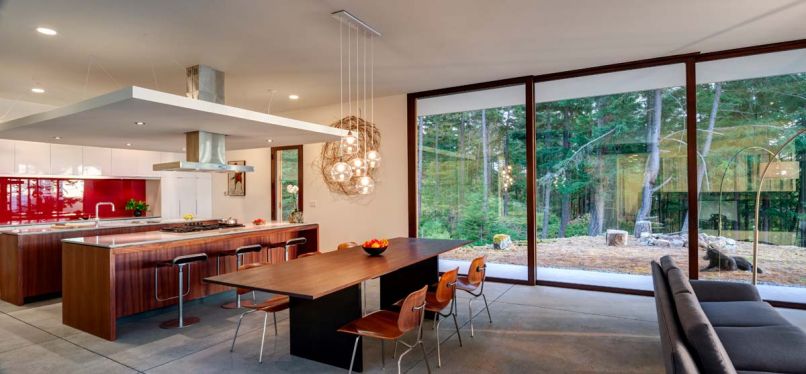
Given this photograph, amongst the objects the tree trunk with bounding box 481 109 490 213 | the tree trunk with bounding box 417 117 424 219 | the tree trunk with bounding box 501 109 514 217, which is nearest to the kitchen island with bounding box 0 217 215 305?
the tree trunk with bounding box 417 117 424 219

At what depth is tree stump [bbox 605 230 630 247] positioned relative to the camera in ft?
16.4

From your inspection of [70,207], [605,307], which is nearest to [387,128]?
[605,307]

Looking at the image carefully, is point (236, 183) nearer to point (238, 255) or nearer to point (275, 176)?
point (275, 176)

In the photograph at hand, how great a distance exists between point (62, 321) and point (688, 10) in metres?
6.29

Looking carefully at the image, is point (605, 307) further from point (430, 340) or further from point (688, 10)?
point (688, 10)

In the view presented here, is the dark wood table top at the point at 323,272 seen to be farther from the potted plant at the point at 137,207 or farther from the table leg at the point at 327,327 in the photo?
the potted plant at the point at 137,207

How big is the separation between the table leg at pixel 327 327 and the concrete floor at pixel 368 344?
0.27 feet

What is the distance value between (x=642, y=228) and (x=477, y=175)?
2124mm

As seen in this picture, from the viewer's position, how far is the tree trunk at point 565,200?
17.4 feet

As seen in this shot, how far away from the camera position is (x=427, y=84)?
574 centimetres

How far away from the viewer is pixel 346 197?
680 centimetres

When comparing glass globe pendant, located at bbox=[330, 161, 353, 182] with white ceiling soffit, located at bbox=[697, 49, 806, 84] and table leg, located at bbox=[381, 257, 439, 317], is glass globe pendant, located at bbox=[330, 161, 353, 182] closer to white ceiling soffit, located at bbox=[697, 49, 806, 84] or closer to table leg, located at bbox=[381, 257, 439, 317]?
table leg, located at bbox=[381, 257, 439, 317]

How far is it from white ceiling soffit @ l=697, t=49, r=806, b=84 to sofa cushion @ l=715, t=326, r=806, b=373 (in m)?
3.15

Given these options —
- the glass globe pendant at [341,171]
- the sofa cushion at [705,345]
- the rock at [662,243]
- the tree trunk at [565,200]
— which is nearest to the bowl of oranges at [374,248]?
the glass globe pendant at [341,171]
